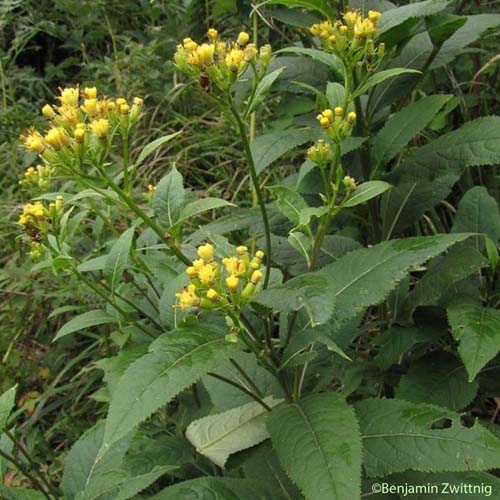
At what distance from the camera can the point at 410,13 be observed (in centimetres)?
164

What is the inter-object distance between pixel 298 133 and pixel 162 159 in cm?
206

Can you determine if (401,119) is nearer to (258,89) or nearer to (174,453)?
(258,89)

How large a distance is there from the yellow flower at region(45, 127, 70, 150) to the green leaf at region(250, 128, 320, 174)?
555 millimetres

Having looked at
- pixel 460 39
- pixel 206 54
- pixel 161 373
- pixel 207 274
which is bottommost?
pixel 161 373

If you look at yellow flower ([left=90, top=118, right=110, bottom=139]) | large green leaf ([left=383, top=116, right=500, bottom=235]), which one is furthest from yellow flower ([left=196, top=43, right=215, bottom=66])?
large green leaf ([left=383, top=116, right=500, bottom=235])

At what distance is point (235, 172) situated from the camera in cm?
369

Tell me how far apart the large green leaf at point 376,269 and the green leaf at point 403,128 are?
489 mm

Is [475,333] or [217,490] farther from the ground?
[475,333]

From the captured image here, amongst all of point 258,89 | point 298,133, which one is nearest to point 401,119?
point 298,133

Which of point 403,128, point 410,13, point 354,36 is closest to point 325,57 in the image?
point 354,36

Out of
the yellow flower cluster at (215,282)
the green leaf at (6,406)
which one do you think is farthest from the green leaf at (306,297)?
the green leaf at (6,406)

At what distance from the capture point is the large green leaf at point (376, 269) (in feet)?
4.39

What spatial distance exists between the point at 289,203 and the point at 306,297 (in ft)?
1.14

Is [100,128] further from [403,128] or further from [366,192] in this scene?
[403,128]
